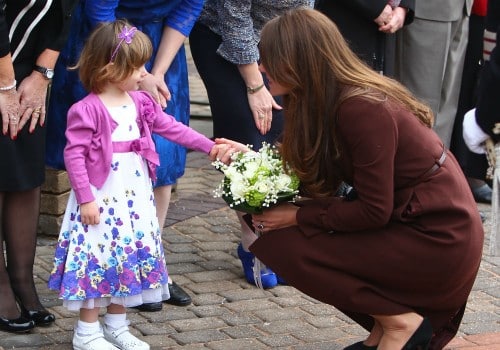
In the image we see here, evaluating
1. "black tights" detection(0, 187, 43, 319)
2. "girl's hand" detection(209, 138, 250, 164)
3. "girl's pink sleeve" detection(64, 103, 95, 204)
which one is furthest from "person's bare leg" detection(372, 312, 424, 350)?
"black tights" detection(0, 187, 43, 319)

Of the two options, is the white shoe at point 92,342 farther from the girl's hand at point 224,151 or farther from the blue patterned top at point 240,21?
the blue patterned top at point 240,21

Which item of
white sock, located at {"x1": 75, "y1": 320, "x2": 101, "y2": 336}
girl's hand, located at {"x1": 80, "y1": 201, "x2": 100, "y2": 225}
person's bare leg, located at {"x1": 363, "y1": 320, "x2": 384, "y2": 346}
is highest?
girl's hand, located at {"x1": 80, "y1": 201, "x2": 100, "y2": 225}

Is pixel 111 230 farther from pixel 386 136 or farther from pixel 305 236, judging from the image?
pixel 386 136

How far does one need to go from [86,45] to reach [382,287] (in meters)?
1.54

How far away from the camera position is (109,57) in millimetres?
4320

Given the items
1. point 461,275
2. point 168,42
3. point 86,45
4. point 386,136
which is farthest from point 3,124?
point 461,275

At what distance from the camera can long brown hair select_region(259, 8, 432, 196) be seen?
3.93m

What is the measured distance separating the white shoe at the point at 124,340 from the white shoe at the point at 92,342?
4 centimetres

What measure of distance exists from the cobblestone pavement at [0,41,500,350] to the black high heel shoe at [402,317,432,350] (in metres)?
0.59

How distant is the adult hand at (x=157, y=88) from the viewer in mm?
4805

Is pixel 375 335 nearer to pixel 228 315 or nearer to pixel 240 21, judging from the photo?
pixel 228 315

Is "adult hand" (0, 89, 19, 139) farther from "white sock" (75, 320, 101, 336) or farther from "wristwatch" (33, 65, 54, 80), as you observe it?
"white sock" (75, 320, 101, 336)

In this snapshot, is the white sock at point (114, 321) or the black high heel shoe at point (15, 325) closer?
the white sock at point (114, 321)

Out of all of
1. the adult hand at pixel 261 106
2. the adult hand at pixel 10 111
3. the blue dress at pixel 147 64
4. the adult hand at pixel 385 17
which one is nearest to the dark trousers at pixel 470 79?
the adult hand at pixel 385 17
